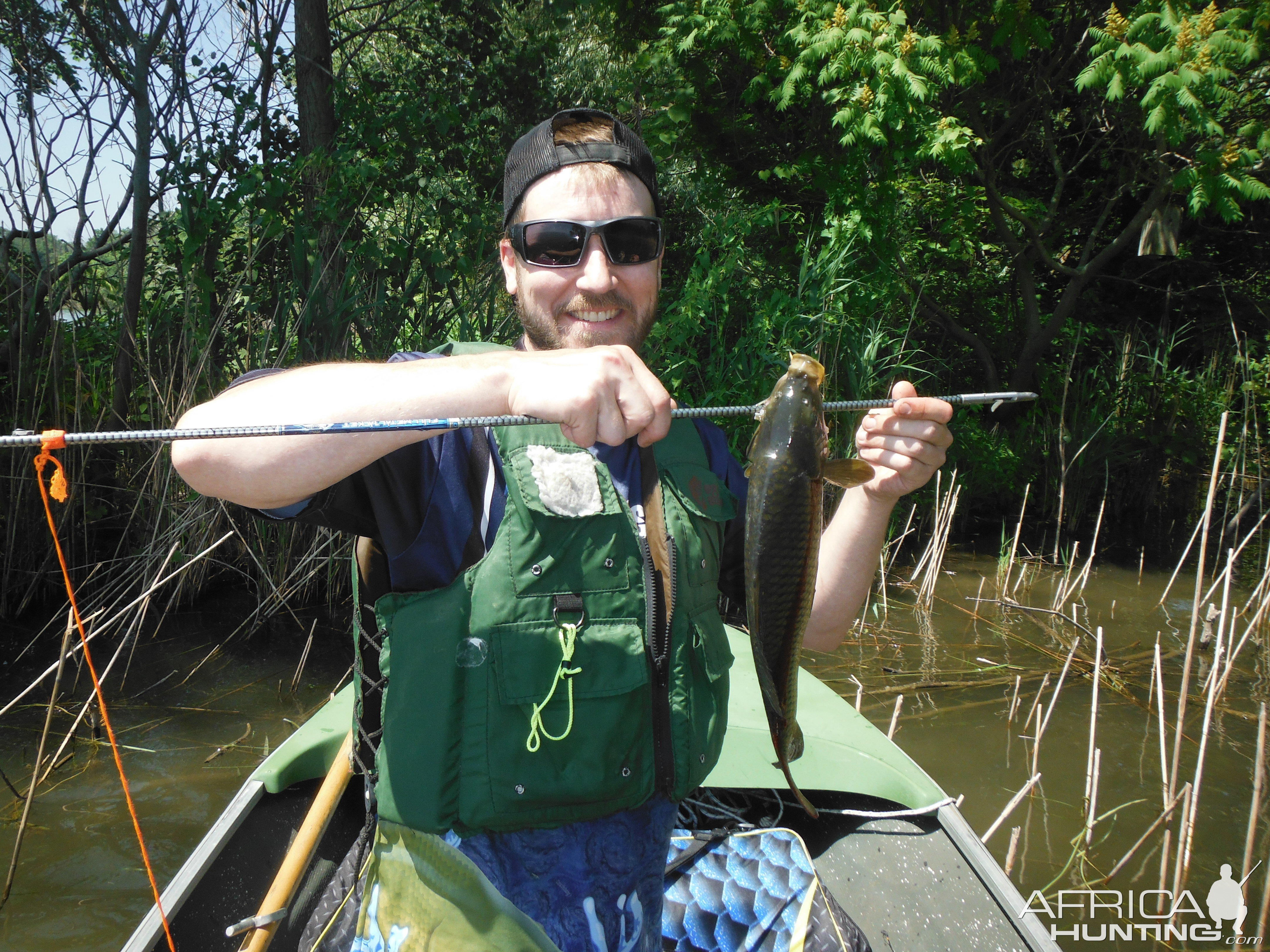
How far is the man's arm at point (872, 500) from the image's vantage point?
203cm

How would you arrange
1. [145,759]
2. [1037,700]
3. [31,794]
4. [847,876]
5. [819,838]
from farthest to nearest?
[145,759] → [1037,700] → [31,794] → [819,838] → [847,876]

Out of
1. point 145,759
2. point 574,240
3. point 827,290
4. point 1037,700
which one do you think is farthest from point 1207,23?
A: point 145,759

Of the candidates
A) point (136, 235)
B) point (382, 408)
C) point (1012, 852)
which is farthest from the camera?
point (136, 235)

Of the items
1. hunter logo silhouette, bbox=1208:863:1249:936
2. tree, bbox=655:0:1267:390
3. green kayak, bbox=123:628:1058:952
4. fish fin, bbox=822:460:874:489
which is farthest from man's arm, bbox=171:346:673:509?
tree, bbox=655:0:1267:390

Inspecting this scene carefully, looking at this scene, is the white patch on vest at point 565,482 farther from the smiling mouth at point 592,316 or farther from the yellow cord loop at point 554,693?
the smiling mouth at point 592,316

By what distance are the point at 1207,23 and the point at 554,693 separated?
29.1 ft

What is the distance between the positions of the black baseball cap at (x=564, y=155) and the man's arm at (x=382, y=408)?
0.95m

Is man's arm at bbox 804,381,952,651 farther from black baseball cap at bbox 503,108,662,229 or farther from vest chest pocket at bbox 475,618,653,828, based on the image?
black baseball cap at bbox 503,108,662,229

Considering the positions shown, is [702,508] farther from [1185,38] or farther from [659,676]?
[1185,38]

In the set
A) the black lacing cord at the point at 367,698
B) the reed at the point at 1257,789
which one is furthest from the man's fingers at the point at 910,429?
the reed at the point at 1257,789

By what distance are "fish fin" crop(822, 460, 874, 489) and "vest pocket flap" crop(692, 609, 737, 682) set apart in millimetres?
543

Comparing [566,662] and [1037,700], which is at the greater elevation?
[566,662]

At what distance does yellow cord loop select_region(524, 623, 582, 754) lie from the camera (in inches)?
72.4

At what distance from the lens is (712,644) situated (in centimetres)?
214
